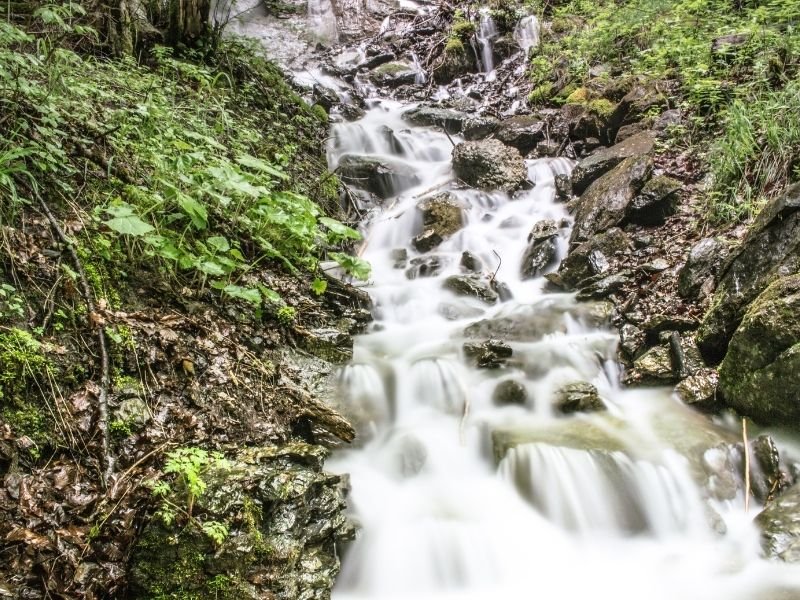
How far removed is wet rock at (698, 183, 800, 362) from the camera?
412cm

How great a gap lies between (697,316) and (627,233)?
1807 millimetres

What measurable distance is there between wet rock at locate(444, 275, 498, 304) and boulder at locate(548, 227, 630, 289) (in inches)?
35.5

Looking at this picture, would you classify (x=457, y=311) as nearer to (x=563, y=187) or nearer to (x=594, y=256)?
(x=594, y=256)

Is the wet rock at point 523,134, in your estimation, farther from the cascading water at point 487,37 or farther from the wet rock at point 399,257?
the cascading water at point 487,37

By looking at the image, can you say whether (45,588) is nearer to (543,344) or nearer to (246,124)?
(543,344)

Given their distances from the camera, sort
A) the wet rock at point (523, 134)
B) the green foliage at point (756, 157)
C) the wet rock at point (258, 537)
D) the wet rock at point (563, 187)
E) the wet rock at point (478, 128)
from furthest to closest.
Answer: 1. the wet rock at point (478, 128)
2. the wet rock at point (523, 134)
3. the wet rock at point (563, 187)
4. the green foliage at point (756, 157)
5. the wet rock at point (258, 537)

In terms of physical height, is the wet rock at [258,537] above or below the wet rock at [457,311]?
below

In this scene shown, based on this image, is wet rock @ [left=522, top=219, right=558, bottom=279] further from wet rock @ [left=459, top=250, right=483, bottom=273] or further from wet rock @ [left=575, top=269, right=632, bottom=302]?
wet rock @ [left=575, top=269, right=632, bottom=302]

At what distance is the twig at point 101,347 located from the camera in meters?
2.39

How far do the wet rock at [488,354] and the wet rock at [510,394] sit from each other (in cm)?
36

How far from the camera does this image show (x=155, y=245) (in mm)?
3217

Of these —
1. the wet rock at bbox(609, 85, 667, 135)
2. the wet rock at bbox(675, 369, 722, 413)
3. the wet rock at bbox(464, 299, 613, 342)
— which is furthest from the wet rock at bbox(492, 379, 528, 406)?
the wet rock at bbox(609, 85, 667, 135)

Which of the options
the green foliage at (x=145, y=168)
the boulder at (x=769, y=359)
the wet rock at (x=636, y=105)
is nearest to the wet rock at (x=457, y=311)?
the green foliage at (x=145, y=168)

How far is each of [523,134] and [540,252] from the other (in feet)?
13.6
